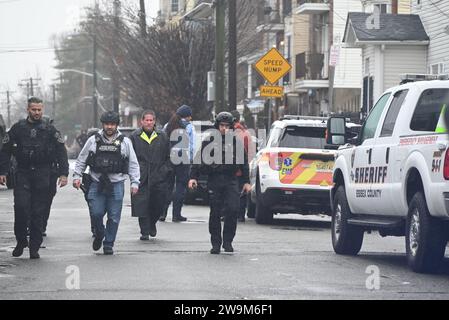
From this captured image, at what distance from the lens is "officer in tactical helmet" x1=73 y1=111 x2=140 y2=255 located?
627 inches

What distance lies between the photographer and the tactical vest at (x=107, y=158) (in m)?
15.9

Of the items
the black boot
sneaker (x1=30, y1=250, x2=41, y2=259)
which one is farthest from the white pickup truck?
sneaker (x1=30, y1=250, x2=41, y2=259)

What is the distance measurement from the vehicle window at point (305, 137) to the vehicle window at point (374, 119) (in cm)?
489

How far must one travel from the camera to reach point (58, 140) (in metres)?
15.8

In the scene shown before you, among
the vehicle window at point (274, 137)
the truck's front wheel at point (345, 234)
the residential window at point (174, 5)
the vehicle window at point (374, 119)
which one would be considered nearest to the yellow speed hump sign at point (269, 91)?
the vehicle window at point (274, 137)

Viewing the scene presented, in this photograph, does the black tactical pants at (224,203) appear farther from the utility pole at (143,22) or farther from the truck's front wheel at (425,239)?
the utility pole at (143,22)

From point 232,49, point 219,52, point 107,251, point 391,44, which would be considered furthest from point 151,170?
point 391,44

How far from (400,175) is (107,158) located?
12.1 feet

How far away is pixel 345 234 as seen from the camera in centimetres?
1616

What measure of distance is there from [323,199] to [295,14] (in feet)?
110

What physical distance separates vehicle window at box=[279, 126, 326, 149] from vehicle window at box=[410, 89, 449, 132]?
6.58 meters

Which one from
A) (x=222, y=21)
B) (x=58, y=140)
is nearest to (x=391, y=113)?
(x=58, y=140)

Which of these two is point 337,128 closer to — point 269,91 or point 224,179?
point 224,179

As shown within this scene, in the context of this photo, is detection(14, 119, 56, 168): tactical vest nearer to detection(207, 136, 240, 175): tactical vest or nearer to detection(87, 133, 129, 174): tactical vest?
detection(87, 133, 129, 174): tactical vest
